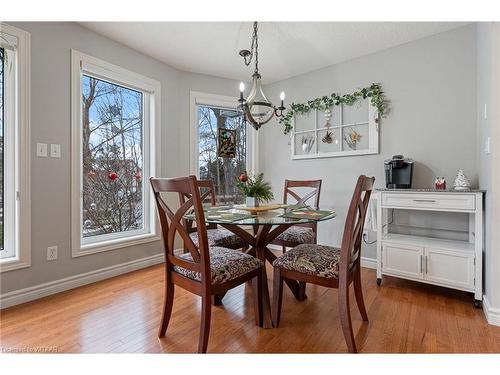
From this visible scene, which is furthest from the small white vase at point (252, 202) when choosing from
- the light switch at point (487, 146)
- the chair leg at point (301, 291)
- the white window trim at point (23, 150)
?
the white window trim at point (23, 150)

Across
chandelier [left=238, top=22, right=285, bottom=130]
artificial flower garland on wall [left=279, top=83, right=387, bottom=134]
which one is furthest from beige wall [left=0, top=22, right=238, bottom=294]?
artificial flower garland on wall [left=279, top=83, right=387, bottom=134]

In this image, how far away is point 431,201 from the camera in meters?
2.27

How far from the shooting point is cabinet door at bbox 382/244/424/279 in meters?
2.30

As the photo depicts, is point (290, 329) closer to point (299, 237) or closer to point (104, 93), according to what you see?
point (299, 237)

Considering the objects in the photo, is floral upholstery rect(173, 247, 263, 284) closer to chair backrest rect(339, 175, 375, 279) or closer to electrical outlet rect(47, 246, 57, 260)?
chair backrest rect(339, 175, 375, 279)

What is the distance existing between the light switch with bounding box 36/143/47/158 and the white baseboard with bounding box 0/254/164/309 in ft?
3.50

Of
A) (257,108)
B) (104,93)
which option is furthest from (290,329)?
(104,93)

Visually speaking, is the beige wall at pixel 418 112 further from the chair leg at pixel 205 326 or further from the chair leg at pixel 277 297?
the chair leg at pixel 205 326

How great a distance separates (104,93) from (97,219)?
4.25 ft

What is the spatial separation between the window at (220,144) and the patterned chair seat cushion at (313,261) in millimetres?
2104

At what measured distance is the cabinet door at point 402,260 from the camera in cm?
230

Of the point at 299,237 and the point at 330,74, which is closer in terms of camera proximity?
the point at 299,237

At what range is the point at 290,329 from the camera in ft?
5.65

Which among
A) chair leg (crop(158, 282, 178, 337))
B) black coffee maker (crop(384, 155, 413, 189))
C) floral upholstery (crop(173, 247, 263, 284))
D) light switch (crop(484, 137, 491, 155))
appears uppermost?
light switch (crop(484, 137, 491, 155))
